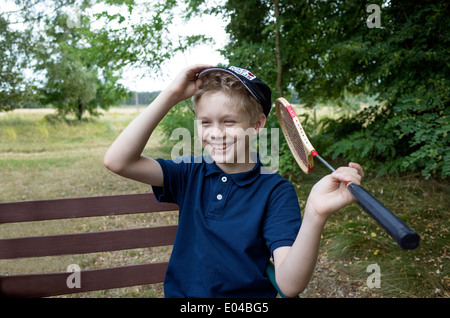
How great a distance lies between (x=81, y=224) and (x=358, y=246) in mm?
4024

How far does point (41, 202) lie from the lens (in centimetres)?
229

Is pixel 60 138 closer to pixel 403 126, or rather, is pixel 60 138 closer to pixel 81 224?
pixel 81 224

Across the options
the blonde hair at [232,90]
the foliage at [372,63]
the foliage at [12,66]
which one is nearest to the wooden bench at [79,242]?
the blonde hair at [232,90]

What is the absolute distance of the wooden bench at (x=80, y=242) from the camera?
229 cm

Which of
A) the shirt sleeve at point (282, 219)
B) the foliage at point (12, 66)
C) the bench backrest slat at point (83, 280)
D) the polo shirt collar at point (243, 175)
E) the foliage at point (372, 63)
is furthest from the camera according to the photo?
the foliage at point (12, 66)

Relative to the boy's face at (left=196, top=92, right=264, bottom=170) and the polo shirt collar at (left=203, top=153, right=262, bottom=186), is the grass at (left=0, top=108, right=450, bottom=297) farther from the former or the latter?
the boy's face at (left=196, top=92, right=264, bottom=170)

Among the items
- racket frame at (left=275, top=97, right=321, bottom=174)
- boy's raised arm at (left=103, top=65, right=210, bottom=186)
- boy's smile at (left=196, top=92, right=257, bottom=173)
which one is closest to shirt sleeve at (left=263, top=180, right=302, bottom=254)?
racket frame at (left=275, top=97, right=321, bottom=174)

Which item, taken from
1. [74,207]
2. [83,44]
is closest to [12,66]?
[83,44]

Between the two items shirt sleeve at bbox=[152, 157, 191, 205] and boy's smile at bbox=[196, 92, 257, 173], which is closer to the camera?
boy's smile at bbox=[196, 92, 257, 173]

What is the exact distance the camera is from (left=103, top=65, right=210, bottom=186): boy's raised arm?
1.46 m

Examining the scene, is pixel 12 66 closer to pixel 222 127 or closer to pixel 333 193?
pixel 222 127

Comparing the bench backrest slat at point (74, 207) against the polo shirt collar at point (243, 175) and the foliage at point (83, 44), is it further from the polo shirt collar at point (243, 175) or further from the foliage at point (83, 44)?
the foliage at point (83, 44)

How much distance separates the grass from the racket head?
2157 millimetres
